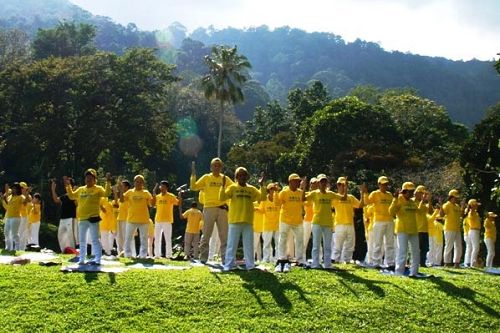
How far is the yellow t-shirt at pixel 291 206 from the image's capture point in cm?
1404

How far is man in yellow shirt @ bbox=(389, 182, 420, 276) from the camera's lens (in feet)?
44.7

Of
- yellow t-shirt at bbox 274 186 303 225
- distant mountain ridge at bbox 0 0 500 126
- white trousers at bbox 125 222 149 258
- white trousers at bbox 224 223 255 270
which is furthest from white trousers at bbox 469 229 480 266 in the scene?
distant mountain ridge at bbox 0 0 500 126

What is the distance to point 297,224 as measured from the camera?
14070mm

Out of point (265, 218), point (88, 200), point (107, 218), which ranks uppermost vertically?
point (88, 200)

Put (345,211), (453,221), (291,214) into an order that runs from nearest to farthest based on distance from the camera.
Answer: (291,214), (345,211), (453,221)

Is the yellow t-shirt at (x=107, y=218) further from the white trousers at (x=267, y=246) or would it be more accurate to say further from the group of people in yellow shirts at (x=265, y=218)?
the white trousers at (x=267, y=246)

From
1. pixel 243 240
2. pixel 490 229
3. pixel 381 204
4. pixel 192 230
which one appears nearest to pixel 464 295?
pixel 381 204

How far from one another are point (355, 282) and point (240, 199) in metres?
2.94

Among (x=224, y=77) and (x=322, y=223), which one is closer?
(x=322, y=223)

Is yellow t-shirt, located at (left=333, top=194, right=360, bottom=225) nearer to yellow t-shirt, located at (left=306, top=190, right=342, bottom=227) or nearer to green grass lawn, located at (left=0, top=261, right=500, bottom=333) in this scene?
yellow t-shirt, located at (left=306, top=190, right=342, bottom=227)

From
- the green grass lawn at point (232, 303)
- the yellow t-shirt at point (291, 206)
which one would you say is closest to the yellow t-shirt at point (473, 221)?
the green grass lawn at point (232, 303)

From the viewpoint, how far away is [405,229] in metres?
13.6

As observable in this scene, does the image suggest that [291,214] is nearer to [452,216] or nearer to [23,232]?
[452,216]

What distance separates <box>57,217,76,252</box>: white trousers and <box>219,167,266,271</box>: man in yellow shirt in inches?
259
